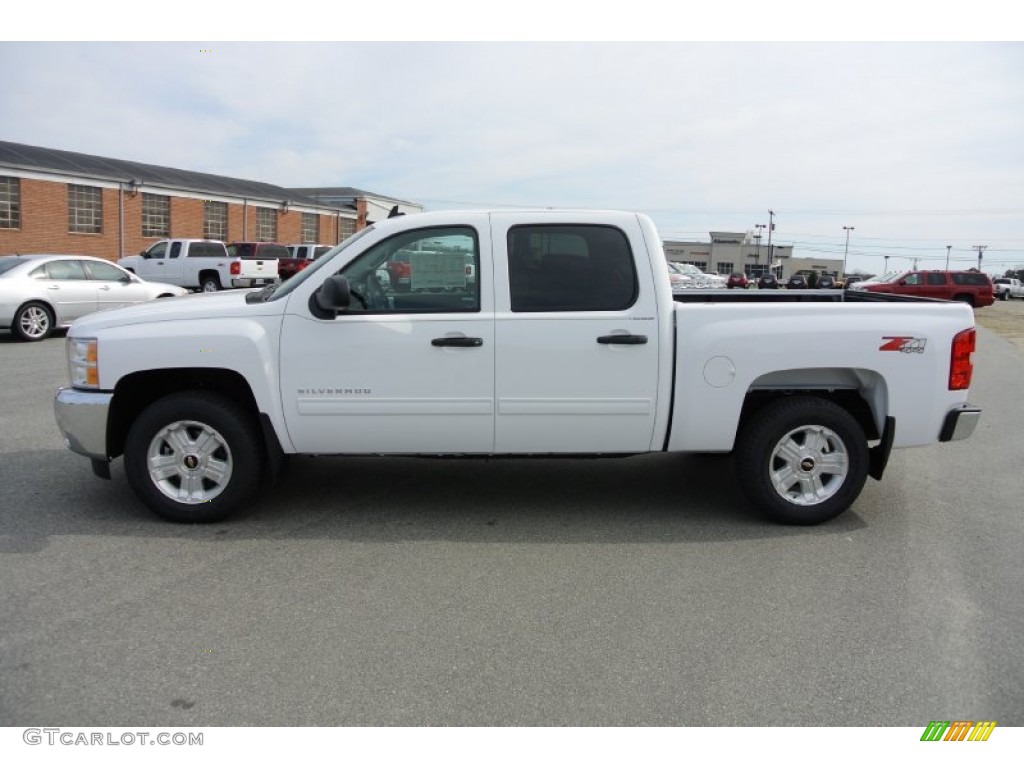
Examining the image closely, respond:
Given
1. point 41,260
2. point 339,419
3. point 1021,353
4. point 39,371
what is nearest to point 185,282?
point 41,260

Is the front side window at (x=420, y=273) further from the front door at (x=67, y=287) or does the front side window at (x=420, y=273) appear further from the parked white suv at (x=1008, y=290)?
the parked white suv at (x=1008, y=290)

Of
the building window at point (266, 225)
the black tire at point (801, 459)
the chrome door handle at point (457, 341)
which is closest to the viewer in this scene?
the chrome door handle at point (457, 341)

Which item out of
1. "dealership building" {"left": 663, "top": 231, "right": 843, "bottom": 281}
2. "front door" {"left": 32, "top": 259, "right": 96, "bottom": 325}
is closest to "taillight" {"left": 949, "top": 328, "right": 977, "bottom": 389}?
"front door" {"left": 32, "top": 259, "right": 96, "bottom": 325}

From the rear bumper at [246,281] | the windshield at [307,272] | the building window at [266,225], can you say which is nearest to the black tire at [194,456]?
the windshield at [307,272]

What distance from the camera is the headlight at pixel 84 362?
5.26 meters

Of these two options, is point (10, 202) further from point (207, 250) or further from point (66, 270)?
point (66, 270)

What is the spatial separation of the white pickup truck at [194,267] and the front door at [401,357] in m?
25.3

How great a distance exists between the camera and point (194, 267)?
2955 cm

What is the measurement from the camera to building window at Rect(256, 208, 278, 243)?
48.6 m

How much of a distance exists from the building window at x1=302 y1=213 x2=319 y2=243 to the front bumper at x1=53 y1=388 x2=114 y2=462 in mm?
48577

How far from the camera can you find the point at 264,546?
5020mm

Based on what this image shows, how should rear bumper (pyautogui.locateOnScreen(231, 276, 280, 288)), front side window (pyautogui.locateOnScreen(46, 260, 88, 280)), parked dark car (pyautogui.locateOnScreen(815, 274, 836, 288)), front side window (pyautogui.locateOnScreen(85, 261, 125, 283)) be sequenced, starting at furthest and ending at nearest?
1. parked dark car (pyautogui.locateOnScreen(815, 274, 836, 288))
2. rear bumper (pyautogui.locateOnScreen(231, 276, 280, 288))
3. front side window (pyautogui.locateOnScreen(85, 261, 125, 283))
4. front side window (pyautogui.locateOnScreen(46, 260, 88, 280))

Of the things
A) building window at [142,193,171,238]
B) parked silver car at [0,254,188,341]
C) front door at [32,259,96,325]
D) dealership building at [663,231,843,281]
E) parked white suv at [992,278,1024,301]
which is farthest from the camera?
dealership building at [663,231,843,281]

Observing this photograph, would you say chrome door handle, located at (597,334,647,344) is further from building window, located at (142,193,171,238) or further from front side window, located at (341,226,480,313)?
building window, located at (142,193,171,238)
